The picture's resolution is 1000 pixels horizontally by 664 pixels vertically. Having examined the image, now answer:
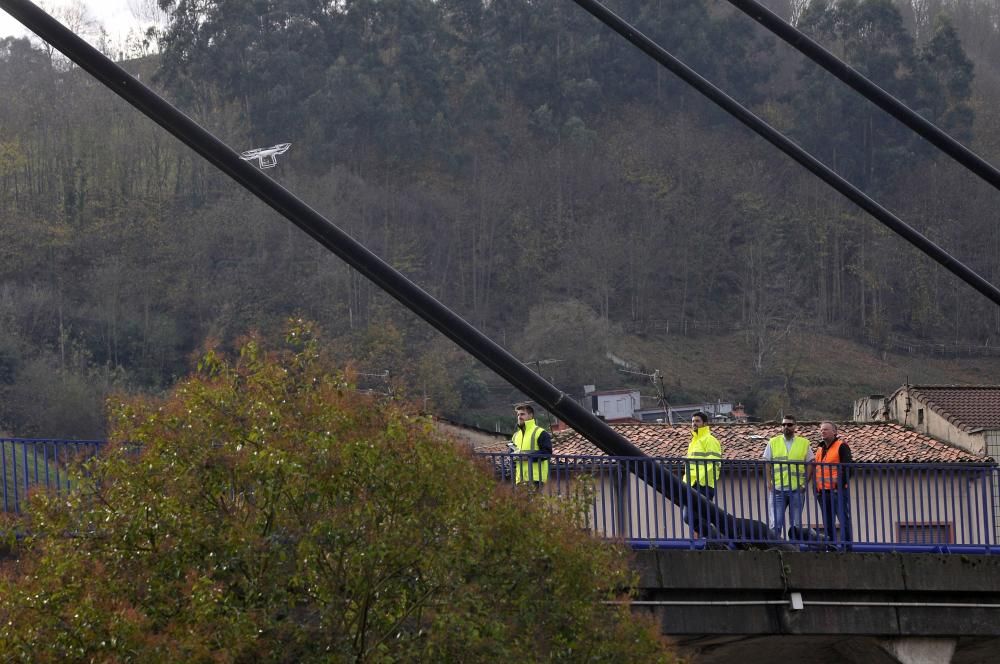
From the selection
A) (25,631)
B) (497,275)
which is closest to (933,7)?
(497,275)

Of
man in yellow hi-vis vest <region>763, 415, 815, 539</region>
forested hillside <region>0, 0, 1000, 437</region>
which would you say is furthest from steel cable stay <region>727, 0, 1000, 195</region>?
forested hillside <region>0, 0, 1000, 437</region>

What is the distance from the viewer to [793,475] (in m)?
14.2

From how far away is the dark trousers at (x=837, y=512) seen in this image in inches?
527

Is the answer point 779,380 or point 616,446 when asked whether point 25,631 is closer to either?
point 616,446

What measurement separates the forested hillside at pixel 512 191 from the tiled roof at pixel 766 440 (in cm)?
4137

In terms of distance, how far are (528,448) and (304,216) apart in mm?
3476

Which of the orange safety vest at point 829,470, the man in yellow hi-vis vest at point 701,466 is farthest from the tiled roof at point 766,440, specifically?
the orange safety vest at point 829,470

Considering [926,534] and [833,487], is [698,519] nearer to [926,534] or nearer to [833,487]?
[833,487]

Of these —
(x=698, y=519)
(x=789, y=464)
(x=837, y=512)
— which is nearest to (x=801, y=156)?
(x=789, y=464)

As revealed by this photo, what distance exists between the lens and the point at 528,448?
1384 centimetres

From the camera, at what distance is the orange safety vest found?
13594 millimetres

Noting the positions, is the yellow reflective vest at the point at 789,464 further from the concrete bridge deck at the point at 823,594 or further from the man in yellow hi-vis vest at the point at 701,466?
the concrete bridge deck at the point at 823,594

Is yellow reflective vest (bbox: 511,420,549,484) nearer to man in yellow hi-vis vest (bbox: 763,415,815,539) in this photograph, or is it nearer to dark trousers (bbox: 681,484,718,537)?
dark trousers (bbox: 681,484,718,537)

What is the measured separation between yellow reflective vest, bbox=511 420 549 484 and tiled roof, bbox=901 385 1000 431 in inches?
862
